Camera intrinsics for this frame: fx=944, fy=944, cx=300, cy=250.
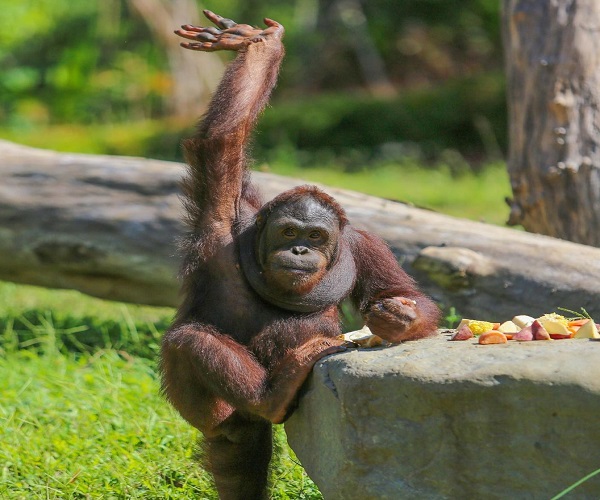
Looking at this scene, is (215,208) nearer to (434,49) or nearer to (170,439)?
(170,439)

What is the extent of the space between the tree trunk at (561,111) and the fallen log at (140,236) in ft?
1.77

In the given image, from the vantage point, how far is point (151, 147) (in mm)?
14719

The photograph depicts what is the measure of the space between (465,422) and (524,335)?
0.57m

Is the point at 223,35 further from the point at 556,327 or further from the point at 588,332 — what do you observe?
the point at 588,332

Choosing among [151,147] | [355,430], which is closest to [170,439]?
[355,430]

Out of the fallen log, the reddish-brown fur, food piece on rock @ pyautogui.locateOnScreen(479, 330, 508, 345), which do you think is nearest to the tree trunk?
the fallen log

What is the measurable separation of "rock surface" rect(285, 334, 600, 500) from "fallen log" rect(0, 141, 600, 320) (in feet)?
7.25

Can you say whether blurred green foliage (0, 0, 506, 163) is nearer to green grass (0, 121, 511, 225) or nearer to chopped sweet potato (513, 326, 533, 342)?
green grass (0, 121, 511, 225)

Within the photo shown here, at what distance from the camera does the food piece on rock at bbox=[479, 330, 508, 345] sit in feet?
11.0

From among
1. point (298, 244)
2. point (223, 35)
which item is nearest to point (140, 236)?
point (223, 35)

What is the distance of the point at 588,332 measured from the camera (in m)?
3.40

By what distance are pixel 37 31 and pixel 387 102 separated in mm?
8236

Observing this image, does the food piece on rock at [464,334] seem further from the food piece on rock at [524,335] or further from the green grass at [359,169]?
the green grass at [359,169]

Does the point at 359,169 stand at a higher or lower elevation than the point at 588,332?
lower
